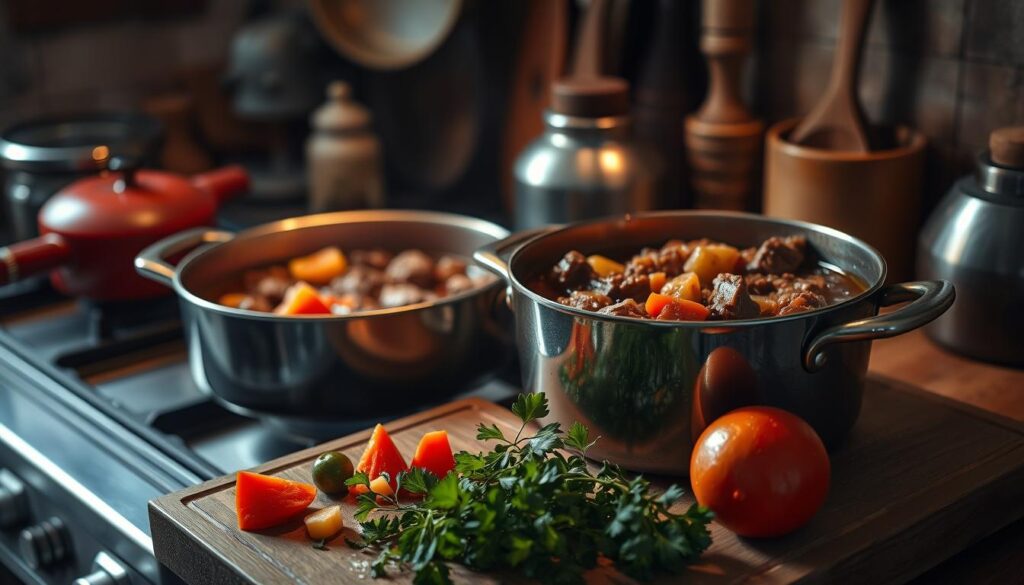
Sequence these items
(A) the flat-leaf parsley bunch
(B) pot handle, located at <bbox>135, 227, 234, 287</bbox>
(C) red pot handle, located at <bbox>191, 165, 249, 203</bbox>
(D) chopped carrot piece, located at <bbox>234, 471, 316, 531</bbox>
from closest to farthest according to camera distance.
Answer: (A) the flat-leaf parsley bunch
(D) chopped carrot piece, located at <bbox>234, 471, 316, 531</bbox>
(B) pot handle, located at <bbox>135, 227, 234, 287</bbox>
(C) red pot handle, located at <bbox>191, 165, 249, 203</bbox>

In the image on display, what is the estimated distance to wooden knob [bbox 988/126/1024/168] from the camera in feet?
3.84

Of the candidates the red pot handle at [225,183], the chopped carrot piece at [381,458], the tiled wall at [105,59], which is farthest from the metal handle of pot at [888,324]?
the tiled wall at [105,59]

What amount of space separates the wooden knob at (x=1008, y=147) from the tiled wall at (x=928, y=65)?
0.13 meters

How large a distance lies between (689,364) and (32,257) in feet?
2.91

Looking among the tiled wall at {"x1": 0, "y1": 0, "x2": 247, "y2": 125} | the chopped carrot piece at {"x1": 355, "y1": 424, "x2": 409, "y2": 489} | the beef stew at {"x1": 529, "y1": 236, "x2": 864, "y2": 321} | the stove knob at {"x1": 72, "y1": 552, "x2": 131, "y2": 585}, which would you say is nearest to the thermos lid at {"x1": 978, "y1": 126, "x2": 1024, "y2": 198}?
the beef stew at {"x1": 529, "y1": 236, "x2": 864, "y2": 321}

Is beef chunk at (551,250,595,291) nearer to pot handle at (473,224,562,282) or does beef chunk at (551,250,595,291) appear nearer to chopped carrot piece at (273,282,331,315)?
pot handle at (473,224,562,282)

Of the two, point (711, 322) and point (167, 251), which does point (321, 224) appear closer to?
point (167, 251)

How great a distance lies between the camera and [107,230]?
1.46m

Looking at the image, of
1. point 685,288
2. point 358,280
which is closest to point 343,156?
point 358,280

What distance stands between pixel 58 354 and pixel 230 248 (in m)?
0.30

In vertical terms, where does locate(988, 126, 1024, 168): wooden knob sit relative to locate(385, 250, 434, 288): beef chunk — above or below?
above

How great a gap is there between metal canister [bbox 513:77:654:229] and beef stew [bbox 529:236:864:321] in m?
0.25

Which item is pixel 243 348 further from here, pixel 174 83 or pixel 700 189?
pixel 174 83

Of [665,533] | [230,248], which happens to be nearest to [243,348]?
[230,248]
